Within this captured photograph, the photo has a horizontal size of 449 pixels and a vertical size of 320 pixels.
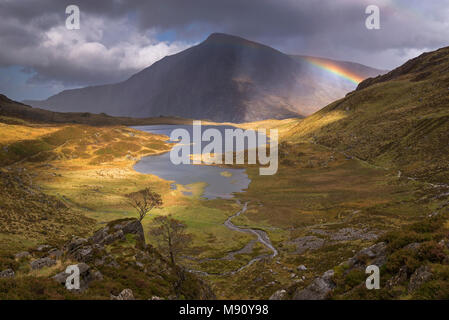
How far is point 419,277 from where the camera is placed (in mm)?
15039

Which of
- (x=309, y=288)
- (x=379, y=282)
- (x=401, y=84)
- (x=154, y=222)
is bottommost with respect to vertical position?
(x=154, y=222)

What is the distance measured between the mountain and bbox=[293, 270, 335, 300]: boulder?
262ft

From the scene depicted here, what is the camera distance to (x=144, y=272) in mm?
26547

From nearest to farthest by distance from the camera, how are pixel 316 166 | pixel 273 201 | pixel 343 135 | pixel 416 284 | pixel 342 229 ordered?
pixel 416 284
pixel 342 229
pixel 273 201
pixel 316 166
pixel 343 135

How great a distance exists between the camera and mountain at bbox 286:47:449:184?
98.9m

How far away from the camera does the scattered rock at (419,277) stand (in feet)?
48.3

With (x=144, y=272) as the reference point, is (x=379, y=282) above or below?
above

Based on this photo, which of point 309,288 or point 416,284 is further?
point 309,288

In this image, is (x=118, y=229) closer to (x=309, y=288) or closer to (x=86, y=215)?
(x=309, y=288)

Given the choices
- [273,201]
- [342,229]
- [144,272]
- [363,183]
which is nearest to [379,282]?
[144,272]

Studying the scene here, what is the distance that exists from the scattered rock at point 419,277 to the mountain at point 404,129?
81.2 meters

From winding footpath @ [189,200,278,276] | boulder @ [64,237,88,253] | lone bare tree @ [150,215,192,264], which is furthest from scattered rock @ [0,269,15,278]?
winding footpath @ [189,200,278,276]

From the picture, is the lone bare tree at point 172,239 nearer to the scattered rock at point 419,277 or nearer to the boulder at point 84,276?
the boulder at point 84,276

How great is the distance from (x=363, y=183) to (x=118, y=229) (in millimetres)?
95186
